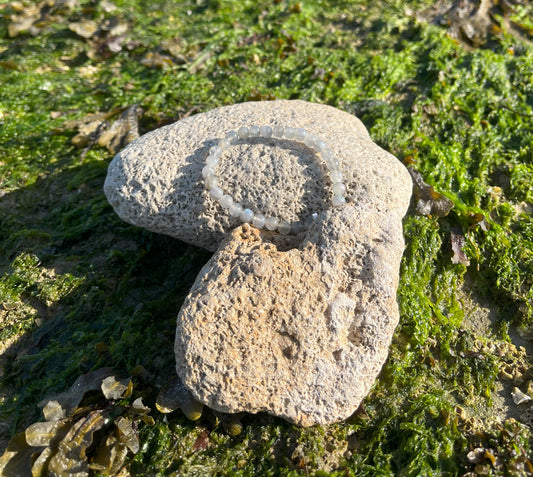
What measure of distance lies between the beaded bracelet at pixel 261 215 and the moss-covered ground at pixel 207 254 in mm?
653

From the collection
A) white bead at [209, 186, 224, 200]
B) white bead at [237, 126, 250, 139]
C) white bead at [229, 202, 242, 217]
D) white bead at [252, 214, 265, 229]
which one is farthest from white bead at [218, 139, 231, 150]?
white bead at [252, 214, 265, 229]

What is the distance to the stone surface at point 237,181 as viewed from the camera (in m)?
3.13

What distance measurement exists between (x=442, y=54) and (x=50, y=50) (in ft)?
14.7

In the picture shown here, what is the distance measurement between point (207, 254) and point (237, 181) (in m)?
0.68

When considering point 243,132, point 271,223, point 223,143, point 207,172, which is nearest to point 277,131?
point 243,132

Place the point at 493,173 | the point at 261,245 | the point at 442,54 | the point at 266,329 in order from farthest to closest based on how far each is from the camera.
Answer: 1. the point at 442,54
2. the point at 493,173
3. the point at 261,245
4. the point at 266,329

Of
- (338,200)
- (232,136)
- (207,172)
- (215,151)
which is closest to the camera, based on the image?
(338,200)

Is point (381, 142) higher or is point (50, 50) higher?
point (381, 142)

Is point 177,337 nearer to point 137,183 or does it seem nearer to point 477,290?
point 137,183

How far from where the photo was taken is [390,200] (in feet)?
10.3

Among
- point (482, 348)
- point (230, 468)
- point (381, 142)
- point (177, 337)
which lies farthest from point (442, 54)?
point (230, 468)

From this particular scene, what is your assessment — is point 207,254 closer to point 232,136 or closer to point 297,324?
point 232,136

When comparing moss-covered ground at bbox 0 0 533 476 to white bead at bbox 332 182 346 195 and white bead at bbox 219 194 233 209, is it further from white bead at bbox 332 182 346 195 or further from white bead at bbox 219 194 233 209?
white bead at bbox 332 182 346 195

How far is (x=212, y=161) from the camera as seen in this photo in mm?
3191
